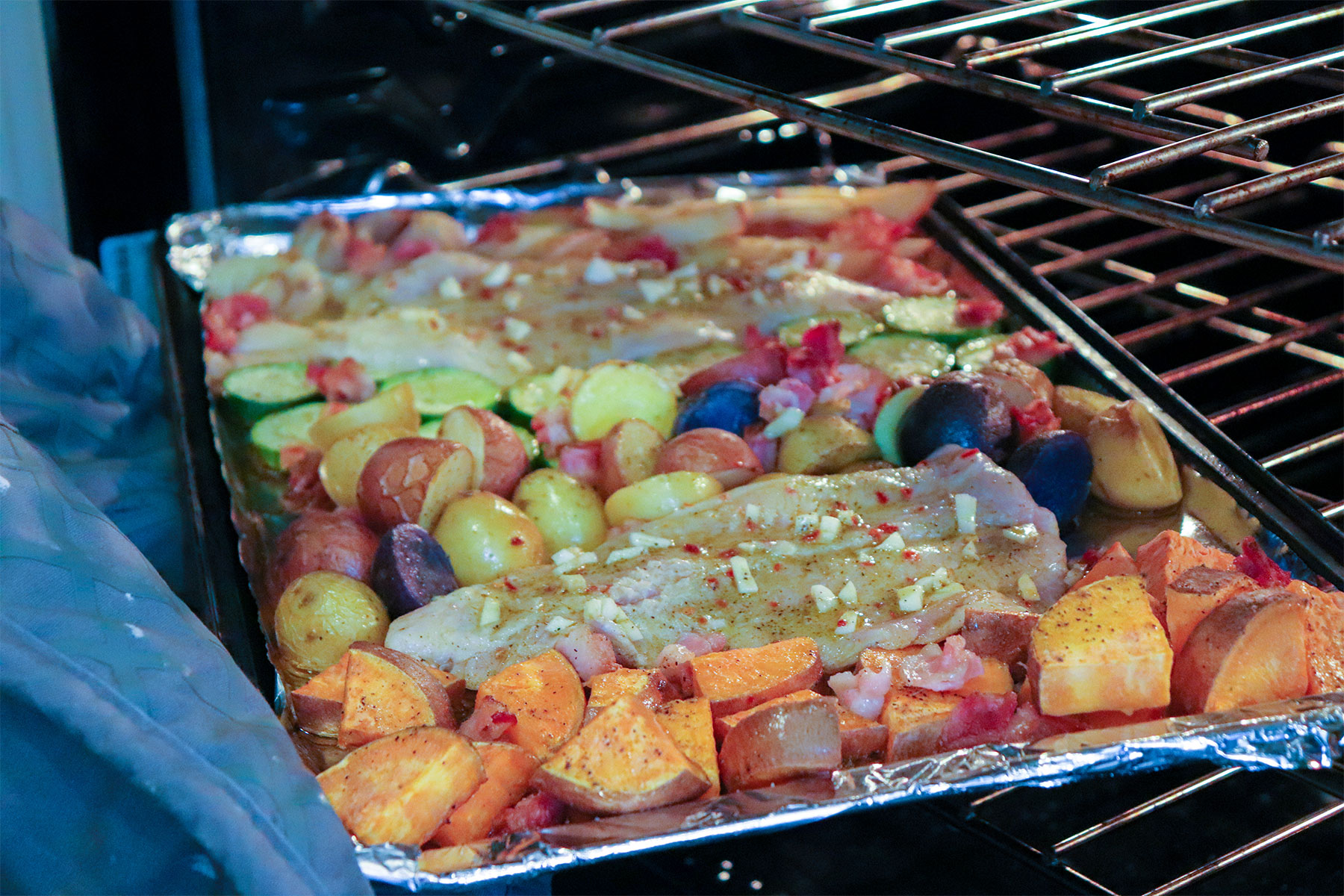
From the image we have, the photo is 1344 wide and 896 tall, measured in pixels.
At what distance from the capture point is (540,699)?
1563mm

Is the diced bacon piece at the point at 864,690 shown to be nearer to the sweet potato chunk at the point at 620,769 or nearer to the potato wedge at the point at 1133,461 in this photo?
the sweet potato chunk at the point at 620,769

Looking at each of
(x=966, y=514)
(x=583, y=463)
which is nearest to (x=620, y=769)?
(x=966, y=514)

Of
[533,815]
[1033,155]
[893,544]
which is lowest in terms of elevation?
[533,815]

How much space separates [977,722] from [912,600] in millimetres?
230

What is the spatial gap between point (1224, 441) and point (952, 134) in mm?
1898

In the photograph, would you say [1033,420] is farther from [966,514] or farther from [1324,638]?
[1324,638]

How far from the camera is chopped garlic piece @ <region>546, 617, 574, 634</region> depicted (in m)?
1.70

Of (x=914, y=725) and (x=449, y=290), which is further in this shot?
(x=449, y=290)

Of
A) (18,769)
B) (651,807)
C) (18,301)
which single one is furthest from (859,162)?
(18,769)

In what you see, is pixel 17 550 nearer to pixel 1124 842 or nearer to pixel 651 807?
pixel 651 807

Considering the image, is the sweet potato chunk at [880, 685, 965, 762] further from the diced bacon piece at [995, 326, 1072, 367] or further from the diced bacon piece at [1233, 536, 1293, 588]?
the diced bacon piece at [995, 326, 1072, 367]

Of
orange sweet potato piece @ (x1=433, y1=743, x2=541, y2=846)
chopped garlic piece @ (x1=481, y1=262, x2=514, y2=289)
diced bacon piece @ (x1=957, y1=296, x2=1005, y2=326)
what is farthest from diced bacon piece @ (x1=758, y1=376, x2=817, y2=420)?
orange sweet potato piece @ (x1=433, y1=743, x2=541, y2=846)

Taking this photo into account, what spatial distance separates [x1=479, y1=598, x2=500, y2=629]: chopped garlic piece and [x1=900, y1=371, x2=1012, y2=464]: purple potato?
2.54 feet

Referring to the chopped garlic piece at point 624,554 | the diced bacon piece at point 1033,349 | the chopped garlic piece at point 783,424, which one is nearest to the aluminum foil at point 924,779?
the chopped garlic piece at point 624,554
